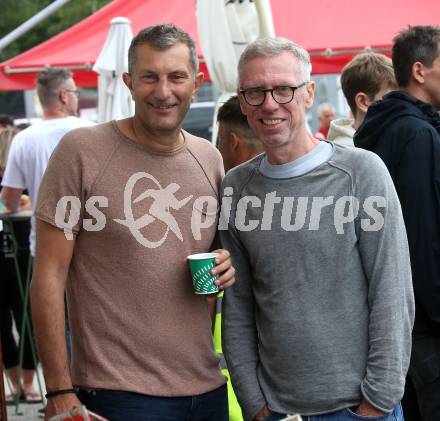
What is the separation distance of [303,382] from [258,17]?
3617 millimetres

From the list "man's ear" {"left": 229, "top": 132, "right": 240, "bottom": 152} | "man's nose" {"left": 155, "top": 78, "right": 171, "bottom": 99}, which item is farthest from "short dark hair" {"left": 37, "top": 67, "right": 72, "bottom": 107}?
"man's nose" {"left": 155, "top": 78, "right": 171, "bottom": 99}

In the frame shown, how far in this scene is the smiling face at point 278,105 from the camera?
2.90 metres

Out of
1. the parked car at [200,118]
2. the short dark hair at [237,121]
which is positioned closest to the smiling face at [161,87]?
the short dark hair at [237,121]

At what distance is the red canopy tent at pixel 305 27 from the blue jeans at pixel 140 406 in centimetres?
574

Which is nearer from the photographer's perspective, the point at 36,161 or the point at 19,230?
the point at 36,161

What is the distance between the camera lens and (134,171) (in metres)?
3.12

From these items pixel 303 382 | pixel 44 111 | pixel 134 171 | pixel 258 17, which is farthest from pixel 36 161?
pixel 303 382

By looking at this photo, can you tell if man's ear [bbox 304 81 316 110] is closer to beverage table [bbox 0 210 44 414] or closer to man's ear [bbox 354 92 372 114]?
man's ear [bbox 354 92 372 114]

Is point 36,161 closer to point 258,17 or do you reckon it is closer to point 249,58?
point 258,17

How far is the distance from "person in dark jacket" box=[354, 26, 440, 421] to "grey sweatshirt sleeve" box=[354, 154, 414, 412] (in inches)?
30.3

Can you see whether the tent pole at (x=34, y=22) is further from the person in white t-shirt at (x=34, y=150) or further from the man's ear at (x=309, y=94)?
the man's ear at (x=309, y=94)

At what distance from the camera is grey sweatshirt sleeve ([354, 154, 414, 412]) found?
2814 millimetres

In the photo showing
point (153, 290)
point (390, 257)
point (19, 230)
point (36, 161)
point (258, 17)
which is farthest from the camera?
point (19, 230)

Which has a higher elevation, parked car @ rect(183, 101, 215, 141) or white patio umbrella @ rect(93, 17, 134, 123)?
white patio umbrella @ rect(93, 17, 134, 123)
